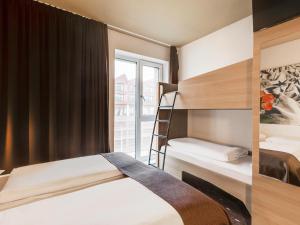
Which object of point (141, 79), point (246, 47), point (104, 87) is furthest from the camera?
point (141, 79)

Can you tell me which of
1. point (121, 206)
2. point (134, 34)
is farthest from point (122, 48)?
point (121, 206)

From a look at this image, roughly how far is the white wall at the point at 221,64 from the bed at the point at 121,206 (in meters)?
1.43

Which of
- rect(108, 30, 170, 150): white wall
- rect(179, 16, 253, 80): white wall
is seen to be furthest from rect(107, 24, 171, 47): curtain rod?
rect(179, 16, 253, 80): white wall

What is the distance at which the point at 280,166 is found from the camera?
1.27 metres

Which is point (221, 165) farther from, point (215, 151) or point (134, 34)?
point (134, 34)

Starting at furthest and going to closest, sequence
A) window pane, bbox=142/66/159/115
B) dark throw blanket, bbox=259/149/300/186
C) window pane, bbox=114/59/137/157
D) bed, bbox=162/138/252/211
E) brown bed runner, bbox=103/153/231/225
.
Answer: window pane, bbox=142/66/159/115
window pane, bbox=114/59/137/157
bed, bbox=162/138/252/211
dark throw blanket, bbox=259/149/300/186
brown bed runner, bbox=103/153/231/225

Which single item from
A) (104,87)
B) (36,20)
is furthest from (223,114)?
(36,20)

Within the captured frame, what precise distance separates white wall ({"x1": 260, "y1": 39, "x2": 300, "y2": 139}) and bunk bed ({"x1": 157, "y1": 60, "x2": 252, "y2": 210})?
22 cm

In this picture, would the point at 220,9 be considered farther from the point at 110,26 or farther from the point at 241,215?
the point at 241,215

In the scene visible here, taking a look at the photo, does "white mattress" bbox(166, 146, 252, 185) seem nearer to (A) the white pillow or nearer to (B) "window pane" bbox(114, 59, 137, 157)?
(A) the white pillow

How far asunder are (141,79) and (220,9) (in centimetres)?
167

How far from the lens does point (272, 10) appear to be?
129 cm

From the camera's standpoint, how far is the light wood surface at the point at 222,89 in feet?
5.31

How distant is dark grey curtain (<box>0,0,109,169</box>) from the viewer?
1.89 m
